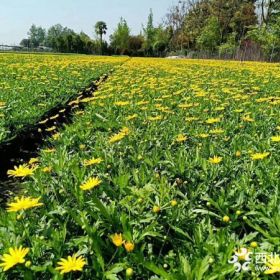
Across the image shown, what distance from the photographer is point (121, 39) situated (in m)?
64.9

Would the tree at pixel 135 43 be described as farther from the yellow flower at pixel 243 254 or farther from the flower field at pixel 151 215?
the yellow flower at pixel 243 254

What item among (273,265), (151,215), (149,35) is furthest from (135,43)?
(273,265)

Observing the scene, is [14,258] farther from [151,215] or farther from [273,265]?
[273,265]

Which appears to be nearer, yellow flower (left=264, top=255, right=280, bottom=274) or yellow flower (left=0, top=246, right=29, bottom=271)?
yellow flower (left=264, top=255, right=280, bottom=274)

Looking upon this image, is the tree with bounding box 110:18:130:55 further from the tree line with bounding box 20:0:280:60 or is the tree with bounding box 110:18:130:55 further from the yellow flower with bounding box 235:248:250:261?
the yellow flower with bounding box 235:248:250:261

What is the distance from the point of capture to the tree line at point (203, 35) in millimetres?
37653

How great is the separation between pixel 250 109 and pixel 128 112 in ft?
5.10

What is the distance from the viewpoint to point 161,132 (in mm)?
3646

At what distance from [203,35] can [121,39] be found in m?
20.4

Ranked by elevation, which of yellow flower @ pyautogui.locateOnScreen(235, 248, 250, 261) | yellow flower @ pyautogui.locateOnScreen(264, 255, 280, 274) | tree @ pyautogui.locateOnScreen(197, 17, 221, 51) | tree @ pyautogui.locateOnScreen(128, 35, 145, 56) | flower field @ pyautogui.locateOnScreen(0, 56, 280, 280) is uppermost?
yellow flower @ pyautogui.locateOnScreen(264, 255, 280, 274)

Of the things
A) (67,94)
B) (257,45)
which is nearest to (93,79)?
(67,94)

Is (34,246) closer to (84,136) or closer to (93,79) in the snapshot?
(84,136)

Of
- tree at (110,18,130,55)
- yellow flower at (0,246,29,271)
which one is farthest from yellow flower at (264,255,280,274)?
tree at (110,18,130,55)

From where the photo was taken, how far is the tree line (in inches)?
1482
